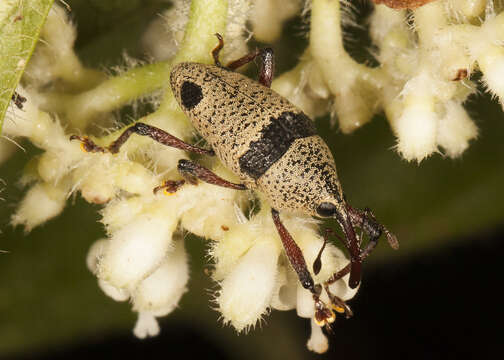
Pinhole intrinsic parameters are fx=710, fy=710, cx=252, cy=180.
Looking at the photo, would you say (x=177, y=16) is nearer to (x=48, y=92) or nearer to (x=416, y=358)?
(x=48, y=92)

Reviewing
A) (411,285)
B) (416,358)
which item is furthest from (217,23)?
(416,358)

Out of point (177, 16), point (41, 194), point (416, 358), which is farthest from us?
point (416, 358)

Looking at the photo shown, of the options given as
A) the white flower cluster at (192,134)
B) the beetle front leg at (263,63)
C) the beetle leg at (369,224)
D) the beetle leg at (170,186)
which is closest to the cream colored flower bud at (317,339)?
the white flower cluster at (192,134)

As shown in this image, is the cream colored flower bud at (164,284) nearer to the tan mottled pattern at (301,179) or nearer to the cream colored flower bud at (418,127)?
the tan mottled pattern at (301,179)

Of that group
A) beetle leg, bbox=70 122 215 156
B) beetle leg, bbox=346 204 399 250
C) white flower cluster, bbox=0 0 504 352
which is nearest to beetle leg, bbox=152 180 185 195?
white flower cluster, bbox=0 0 504 352

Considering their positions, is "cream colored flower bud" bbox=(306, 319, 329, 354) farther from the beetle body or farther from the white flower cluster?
the beetle body

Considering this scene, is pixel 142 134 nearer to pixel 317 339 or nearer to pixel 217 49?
pixel 217 49
